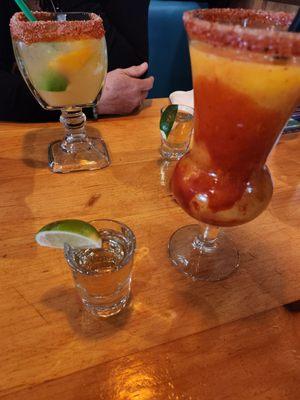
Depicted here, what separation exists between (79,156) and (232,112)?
47 centimetres

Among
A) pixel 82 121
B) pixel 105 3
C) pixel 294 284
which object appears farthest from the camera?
pixel 105 3

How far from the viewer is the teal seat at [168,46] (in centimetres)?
197

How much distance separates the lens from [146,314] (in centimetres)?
48

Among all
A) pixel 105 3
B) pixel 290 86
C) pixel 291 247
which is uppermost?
pixel 290 86

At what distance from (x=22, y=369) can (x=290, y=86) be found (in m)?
0.48

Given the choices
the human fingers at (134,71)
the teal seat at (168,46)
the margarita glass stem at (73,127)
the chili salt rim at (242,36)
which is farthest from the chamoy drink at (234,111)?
the teal seat at (168,46)

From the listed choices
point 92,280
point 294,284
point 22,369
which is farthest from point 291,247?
point 22,369

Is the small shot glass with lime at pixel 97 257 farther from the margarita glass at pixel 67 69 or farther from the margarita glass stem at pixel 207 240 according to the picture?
the margarita glass at pixel 67 69

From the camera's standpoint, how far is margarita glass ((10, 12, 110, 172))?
676mm

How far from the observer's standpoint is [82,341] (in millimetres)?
441

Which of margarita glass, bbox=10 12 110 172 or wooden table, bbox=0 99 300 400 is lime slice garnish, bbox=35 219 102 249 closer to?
wooden table, bbox=0 99 300 400

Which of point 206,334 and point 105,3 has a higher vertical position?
point 105,3

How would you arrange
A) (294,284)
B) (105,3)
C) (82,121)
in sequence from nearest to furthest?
(294,284), (82,121), (105,3)

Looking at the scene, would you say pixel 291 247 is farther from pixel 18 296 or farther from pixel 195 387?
pixel 18 296
